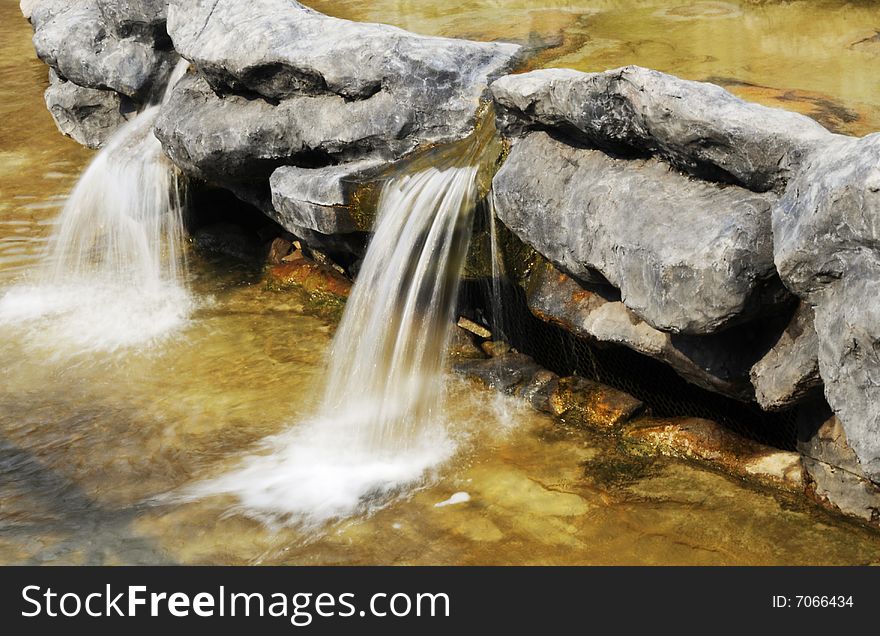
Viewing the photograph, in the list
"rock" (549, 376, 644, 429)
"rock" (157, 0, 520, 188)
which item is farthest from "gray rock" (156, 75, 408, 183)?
"rock" (549, 376, 644, 429)

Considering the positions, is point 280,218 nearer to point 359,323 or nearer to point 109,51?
point 359,323

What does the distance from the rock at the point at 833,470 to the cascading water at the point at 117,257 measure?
3.95 meters

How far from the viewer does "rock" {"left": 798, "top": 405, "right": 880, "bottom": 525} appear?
4.37 metres

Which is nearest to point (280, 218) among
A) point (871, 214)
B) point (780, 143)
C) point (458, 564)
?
point (458, 564)

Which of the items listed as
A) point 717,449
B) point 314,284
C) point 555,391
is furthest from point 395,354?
point 717,449

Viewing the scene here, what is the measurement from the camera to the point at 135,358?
6336 mm

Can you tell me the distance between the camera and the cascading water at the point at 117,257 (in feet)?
22.7

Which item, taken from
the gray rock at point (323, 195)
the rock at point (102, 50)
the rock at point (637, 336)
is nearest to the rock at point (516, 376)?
the rock at point (637, 336)

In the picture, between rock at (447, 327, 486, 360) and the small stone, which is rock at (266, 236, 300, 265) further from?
rock at (447, 327, 486, 360)

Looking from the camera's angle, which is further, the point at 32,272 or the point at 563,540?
the point at 32,272

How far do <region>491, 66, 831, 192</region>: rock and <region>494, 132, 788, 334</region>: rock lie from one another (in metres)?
0.09

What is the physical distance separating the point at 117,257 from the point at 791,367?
204 inches

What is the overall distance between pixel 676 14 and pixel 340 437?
15.6ft

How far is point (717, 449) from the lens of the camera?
491 centimetres
